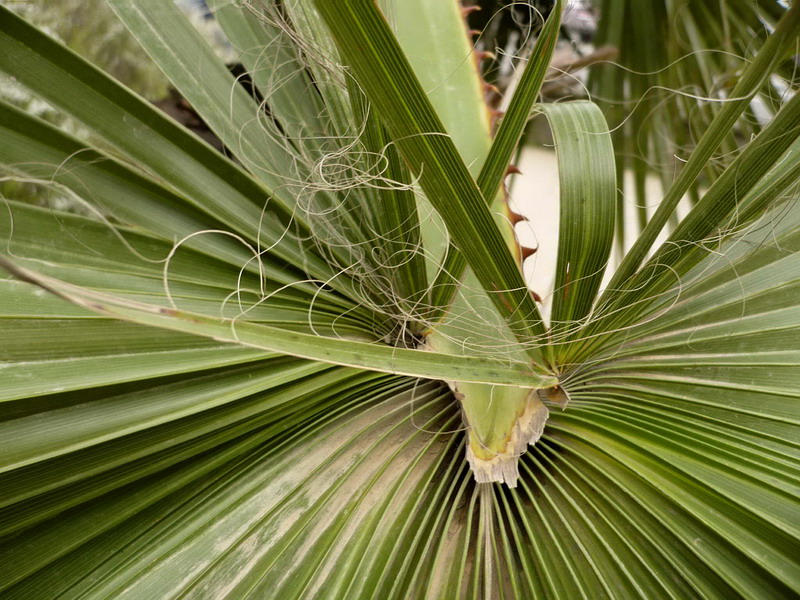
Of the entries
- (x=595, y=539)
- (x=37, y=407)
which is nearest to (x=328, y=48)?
(x=37, y=407)

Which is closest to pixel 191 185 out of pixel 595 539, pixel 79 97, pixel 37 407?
pixel 79 97

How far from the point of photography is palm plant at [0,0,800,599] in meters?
0.46

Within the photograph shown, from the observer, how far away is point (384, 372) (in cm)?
42

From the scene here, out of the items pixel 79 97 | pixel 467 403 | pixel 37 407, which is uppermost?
pixel 79 97

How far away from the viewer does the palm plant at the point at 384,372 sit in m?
0.46

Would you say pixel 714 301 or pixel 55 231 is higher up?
pixel 714 301

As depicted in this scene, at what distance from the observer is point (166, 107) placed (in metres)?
0.98

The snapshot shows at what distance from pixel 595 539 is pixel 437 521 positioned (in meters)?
0.14

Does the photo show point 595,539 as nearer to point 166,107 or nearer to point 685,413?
point 685,413

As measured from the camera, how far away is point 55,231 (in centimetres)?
54

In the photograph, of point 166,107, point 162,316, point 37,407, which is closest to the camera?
point 162,316

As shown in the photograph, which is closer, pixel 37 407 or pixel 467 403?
pixel 37 407

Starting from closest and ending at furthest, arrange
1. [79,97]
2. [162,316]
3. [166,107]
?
[162,316] → [79,97] → [166,107]

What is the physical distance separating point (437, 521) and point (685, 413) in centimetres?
24
